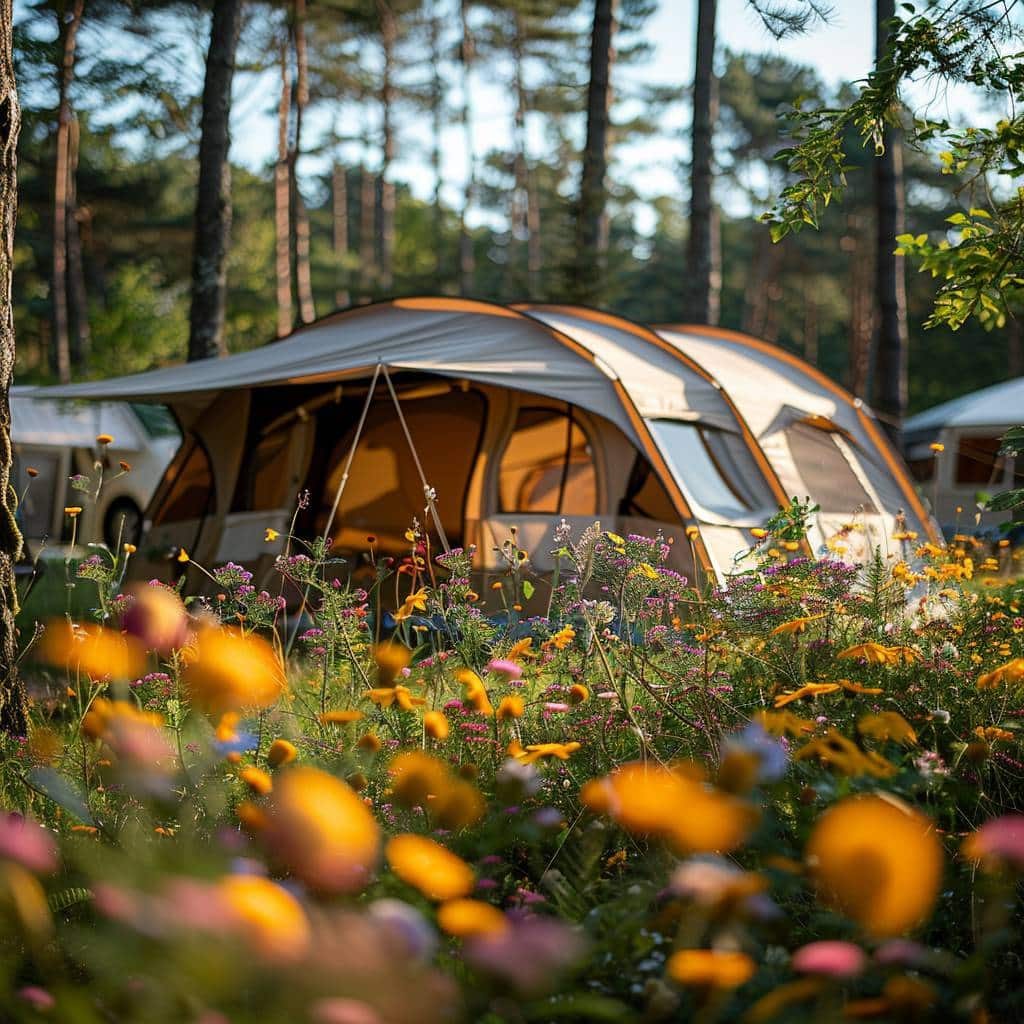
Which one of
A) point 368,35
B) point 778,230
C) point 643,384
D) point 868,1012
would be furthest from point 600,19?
point 868,1012

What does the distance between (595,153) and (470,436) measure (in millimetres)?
6093

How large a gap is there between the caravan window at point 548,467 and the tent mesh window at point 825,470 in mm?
1288

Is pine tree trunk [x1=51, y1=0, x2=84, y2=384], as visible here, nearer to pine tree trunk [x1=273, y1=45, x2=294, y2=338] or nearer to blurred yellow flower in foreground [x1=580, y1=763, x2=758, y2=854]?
pine tree trunk [x1=273, y1=45, x2=294, y2=338]

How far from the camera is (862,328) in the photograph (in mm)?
26938

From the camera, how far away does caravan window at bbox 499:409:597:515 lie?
642 cm

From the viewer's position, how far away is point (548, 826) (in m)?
1.61

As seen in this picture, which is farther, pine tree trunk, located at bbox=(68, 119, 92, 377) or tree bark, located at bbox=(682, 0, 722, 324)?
pine tree trunk, located at bbox=(68, 119, 92, 377)

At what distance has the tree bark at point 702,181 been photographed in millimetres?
11266

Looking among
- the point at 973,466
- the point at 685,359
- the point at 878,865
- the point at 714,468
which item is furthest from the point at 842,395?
the point at 973,466

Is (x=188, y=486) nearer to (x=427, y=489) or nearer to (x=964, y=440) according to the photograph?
(x=427, y=489)

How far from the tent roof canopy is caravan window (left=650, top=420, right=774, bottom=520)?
1004 centimetres

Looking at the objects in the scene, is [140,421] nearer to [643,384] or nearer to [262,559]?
[262,559]

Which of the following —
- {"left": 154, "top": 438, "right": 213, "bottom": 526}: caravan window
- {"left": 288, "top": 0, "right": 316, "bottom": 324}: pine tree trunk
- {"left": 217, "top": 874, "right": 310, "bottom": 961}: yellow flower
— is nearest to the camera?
{"left": 217, "top": 874, "right": 310, "bottom": 961}: yellow flower

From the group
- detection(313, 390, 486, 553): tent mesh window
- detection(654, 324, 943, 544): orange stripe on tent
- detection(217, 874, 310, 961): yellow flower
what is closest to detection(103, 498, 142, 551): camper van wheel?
detection(313, 390, 486, 553): tent mesh window
